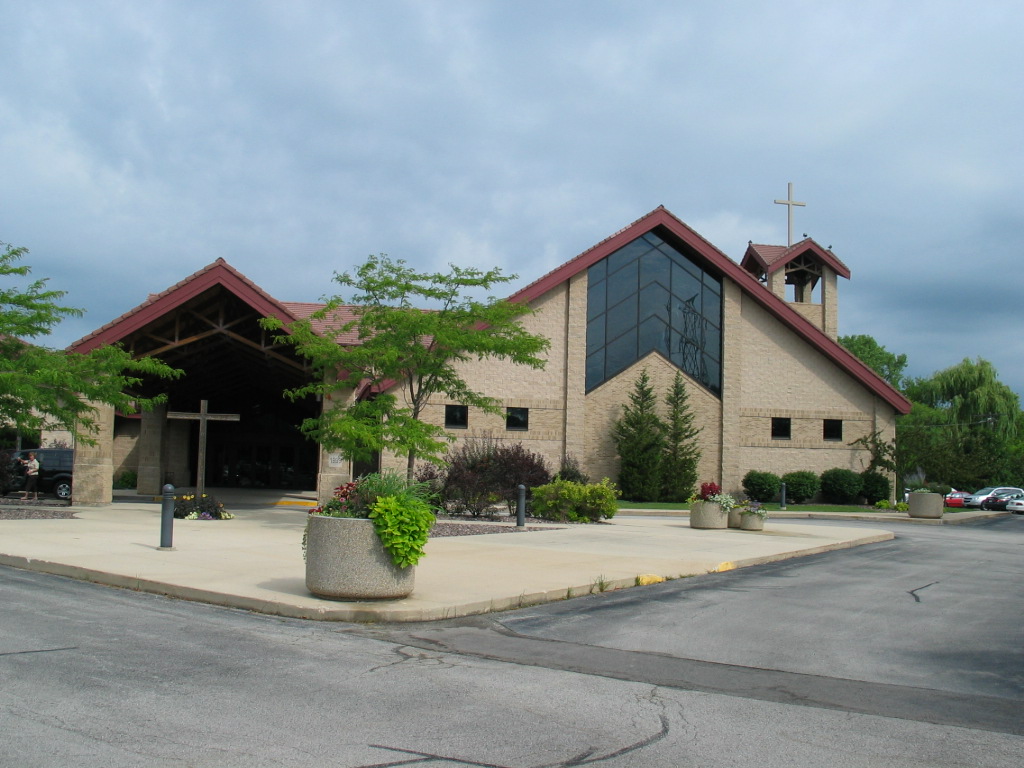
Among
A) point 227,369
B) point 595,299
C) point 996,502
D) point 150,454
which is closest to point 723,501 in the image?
point 595,299

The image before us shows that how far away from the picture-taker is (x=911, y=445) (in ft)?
129

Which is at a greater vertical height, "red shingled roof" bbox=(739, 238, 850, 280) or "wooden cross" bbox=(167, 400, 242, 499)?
"red shingled roof" bbox=(739, 238, 850, 280)

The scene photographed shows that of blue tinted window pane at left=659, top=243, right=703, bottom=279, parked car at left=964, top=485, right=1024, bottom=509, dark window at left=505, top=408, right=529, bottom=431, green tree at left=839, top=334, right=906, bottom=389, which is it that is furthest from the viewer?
green tree at left=839, top=334, right=906, bottom=389

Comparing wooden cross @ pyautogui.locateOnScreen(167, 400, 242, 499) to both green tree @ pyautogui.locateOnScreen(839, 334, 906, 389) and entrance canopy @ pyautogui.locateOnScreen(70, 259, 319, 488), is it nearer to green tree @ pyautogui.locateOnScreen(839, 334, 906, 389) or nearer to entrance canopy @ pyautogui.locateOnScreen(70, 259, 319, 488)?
entrance canopy @ pyautogui.locateOnScreen(70, 259, 319, 488)

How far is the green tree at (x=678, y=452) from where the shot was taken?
1425 inches

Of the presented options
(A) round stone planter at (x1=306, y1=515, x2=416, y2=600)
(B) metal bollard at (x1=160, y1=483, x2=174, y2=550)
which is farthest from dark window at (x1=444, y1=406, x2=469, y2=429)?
(A) round stone planter at (x1=306, y1=515, x2=416, y2=600)

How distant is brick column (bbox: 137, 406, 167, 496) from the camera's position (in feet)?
108

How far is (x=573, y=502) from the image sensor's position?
24.1m

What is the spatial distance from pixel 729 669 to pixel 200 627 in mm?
4695

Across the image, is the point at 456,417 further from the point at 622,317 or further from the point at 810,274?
the point at 810,274

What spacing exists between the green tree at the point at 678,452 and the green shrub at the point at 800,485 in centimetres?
391

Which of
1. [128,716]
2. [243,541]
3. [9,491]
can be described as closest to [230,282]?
[243,541]

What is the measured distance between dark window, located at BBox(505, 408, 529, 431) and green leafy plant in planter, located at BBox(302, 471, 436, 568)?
25.8 m

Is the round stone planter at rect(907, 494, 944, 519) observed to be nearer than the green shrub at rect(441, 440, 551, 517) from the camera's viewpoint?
No
